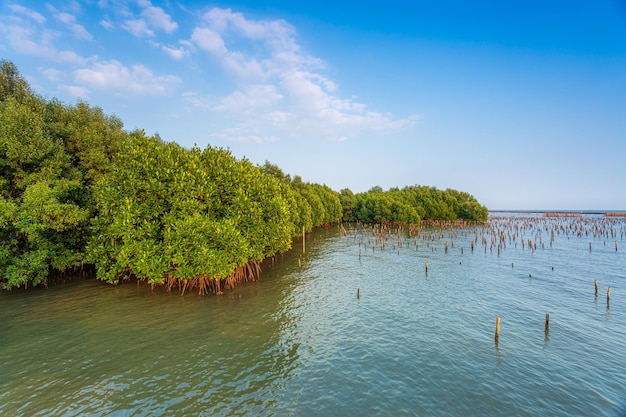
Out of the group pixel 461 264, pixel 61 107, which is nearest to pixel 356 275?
pixel 461 264

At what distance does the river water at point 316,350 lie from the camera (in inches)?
509

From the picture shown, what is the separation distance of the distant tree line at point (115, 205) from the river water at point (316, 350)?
336cm

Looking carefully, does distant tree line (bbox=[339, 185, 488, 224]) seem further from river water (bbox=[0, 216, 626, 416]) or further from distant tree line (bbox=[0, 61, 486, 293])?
distant tree line (bbox=[0, 61, 486, 293])

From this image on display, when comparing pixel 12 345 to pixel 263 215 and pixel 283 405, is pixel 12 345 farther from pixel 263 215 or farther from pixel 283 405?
pixel 263 215

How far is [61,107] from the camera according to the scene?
105ft

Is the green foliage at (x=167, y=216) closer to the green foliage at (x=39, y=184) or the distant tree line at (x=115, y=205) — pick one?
the distant tree line at (x=115, y=205)

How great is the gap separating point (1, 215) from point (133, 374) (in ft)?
59.0

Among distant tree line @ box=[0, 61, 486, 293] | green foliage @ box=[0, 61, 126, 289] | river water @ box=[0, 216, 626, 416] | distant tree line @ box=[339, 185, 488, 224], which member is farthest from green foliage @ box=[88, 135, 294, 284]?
distant tree line @ box=[339, 185, 488, 224]

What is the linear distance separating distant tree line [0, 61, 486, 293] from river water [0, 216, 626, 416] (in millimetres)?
3360

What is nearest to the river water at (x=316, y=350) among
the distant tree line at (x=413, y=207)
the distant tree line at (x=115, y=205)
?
the distant tree line at (x=115, y=205)

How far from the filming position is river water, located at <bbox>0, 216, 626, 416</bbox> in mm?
12938

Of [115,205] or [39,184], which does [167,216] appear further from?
[39,184]

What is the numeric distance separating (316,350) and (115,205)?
2038 cm

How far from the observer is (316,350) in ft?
58.1
